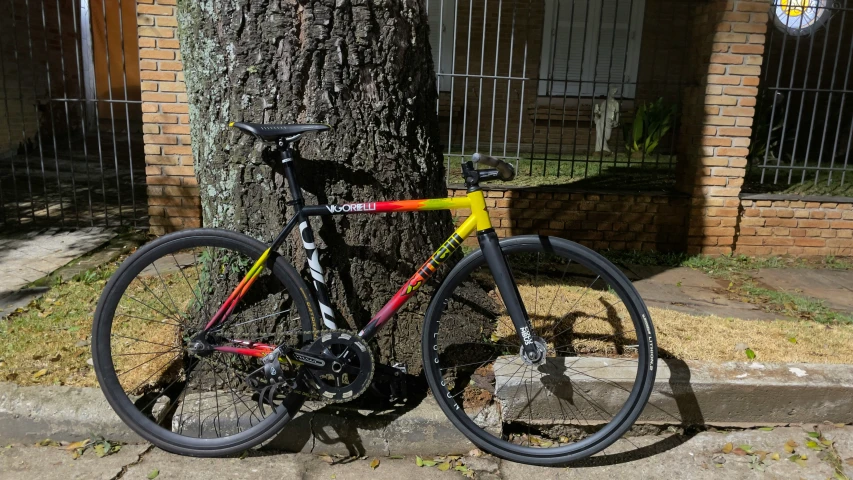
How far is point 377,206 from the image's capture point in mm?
2730

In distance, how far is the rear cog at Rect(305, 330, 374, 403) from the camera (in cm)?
276

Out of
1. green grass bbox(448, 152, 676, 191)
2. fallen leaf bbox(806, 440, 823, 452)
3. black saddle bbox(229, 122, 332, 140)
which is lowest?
fallen leaf bbox(806, 440, 823, 452)

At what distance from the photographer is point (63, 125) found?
1200 cm

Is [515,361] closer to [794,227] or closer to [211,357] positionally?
[211,357]

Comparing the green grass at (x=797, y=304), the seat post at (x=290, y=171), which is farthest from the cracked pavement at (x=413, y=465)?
the green grass at (x=797, y=304)

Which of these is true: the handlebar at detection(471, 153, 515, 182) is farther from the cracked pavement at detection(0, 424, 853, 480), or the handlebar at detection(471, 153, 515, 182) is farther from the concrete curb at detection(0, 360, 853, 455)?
the cracked pavement at detection(0, 424, 853, 480)

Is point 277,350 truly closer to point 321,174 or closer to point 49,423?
point 321,174

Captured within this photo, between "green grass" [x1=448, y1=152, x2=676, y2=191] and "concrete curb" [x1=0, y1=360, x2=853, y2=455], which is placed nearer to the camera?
"concrete curb" [x1=0, y1=360, x2=853, y2=455]

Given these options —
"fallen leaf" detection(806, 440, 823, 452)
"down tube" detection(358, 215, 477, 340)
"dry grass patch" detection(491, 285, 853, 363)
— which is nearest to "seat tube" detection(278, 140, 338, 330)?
"down tube" detection(358, 215, 477, 340)

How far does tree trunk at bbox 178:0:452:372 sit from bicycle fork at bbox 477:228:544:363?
0.57 meters

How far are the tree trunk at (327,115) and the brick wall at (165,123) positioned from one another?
2.77 metres

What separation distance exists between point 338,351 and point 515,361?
32.2 inches

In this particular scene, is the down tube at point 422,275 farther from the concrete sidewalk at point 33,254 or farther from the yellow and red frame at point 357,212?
the concrete sidewalk at point 33,254

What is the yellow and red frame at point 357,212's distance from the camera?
2734 mm
